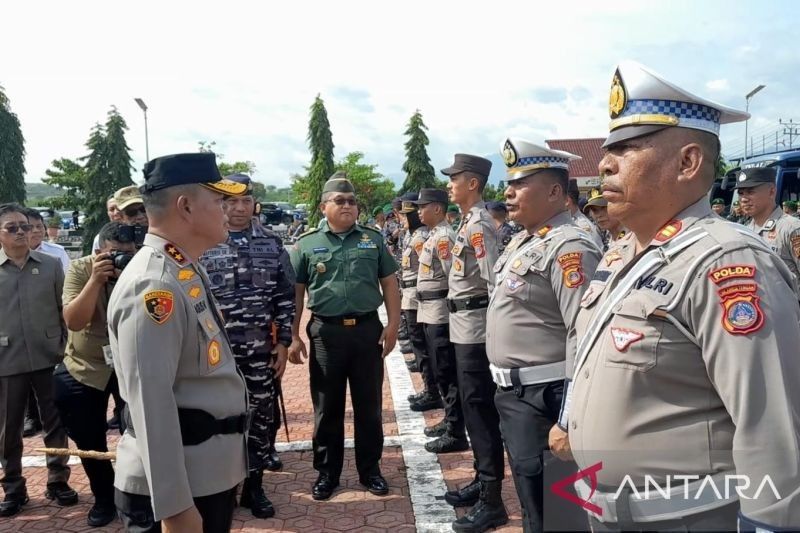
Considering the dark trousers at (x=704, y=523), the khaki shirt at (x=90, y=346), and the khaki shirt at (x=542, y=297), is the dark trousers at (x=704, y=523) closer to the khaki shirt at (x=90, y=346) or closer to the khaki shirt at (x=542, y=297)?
the khaki shirt at (x=542, y=297)

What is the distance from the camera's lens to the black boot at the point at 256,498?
402cm

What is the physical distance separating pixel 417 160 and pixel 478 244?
35351 millimetres

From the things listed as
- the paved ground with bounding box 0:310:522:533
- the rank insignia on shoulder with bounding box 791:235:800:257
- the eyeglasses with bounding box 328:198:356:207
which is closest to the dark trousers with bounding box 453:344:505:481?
the paved ground with bounding box 0:310:522:533

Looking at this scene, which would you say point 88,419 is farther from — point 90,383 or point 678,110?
point 678,110

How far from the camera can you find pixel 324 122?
4659 centimetres

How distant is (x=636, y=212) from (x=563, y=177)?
1.58m

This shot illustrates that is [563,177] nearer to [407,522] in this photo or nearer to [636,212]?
[636,212]

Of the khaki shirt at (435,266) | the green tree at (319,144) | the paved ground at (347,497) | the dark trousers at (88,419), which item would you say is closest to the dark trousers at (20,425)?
the paved ground at (347,497)

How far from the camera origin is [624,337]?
1.62m

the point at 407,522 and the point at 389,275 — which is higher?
the point at 389,275

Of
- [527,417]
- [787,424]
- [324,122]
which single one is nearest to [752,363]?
[787,424]

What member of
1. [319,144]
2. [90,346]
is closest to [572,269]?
[90,346]

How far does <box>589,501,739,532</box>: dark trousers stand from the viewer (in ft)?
4.94

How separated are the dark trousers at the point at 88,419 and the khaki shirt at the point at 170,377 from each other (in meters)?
2.03
